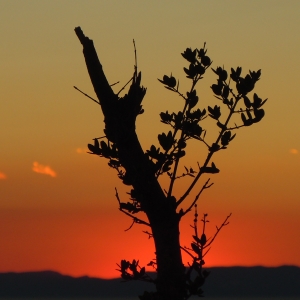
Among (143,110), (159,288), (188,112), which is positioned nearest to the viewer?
(159,288)

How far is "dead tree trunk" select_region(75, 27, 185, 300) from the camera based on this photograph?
28.0 ft

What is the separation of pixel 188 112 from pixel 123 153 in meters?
1.37

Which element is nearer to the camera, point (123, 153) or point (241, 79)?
point (123, 153)

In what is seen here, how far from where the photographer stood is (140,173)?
869 centimetres

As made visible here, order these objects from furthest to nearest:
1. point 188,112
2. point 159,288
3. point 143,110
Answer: point 188,112
point 143,110
point 159,288

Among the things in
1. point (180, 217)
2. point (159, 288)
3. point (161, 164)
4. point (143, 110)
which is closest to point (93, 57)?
point (143, 110)

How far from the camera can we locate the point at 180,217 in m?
8.67

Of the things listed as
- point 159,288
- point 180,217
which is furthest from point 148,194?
point 159,288

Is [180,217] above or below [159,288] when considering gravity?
above

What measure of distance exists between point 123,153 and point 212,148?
4.20 feet

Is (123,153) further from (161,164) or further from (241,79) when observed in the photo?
(241,79)

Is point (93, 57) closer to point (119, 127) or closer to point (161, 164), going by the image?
point (119, 127)

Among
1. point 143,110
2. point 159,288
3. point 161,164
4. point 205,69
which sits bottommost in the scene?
point 159,288

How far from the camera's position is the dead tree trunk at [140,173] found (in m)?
8.53
